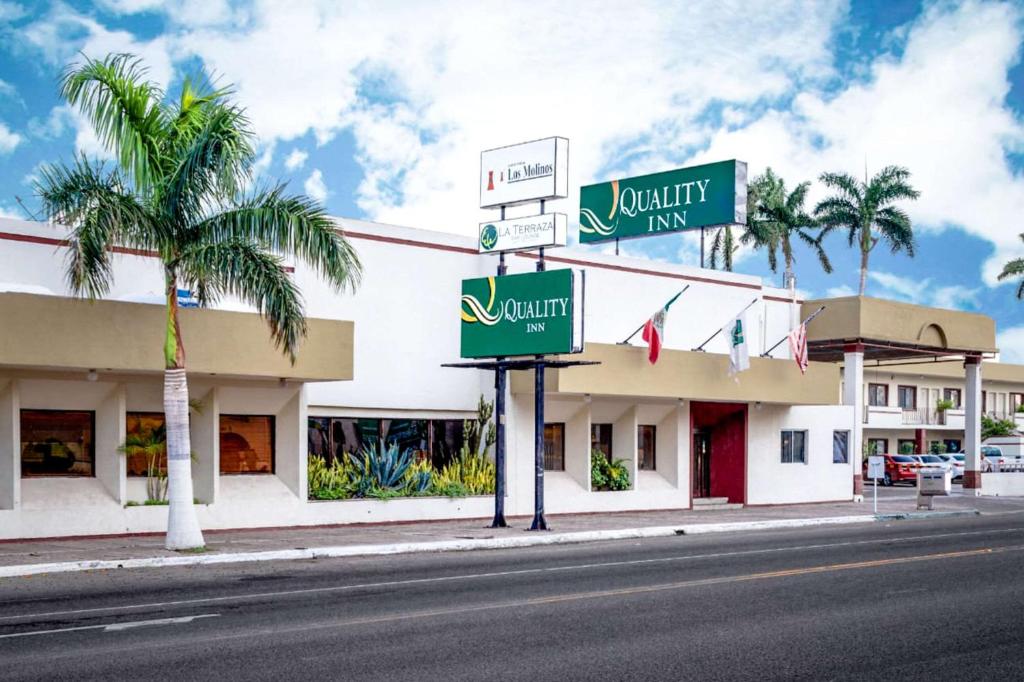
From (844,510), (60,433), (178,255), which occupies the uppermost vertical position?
(178,255)

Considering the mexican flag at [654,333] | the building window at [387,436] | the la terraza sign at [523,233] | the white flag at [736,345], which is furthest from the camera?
the white flag at [736,345]

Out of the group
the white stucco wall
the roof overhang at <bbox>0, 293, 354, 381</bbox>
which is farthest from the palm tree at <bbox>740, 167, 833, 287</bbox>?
the roof overhang at <bbox>0, 293, 354, 381</bbox>

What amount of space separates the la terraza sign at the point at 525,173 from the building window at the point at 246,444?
6.89 m

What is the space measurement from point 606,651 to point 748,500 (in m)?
26.9

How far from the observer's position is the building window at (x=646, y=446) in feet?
115

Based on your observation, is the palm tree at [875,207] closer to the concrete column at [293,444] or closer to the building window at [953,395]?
the building window at [953,395]

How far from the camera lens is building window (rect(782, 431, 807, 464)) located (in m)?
38.4

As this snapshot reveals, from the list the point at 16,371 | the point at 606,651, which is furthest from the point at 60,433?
the point at 606,651

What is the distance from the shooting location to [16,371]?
22.1 meters

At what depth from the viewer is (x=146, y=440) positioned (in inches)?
950

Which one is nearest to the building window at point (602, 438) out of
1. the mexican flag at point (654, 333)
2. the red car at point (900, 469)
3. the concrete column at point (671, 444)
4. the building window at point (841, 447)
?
the concrete column at point (671, 444)

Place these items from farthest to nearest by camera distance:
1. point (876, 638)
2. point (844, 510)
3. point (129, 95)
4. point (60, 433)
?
point (844, 510), point (60, 433), point (129, 95), point (876, 638)

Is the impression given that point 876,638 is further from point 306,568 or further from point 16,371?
point 16,371

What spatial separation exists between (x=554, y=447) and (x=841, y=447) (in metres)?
12.7
